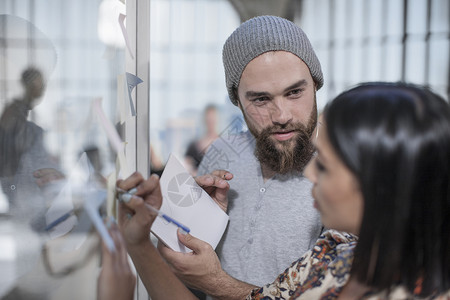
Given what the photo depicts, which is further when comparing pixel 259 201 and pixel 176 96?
pixel 176 96

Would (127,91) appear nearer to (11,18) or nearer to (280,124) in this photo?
(11,18)

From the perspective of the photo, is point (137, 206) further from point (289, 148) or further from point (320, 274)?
point (289, 148)

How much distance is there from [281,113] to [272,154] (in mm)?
121

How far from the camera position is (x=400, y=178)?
1.76 feet

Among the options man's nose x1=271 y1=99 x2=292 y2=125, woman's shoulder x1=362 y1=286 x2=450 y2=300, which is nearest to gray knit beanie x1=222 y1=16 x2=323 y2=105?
man's nose x1=271 y1=99 x2=292 y2=125

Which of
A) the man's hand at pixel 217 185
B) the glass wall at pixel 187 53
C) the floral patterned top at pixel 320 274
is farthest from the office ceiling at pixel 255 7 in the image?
the floral patterned top at pixel 320 274

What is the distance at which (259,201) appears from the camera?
1.11m

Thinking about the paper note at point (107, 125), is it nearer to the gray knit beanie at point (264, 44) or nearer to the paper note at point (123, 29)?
the paper note at point (123, 29)

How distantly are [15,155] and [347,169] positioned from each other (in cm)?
45

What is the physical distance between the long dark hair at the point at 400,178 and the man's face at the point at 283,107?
18.2 inches

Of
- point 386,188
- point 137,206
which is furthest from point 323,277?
point 137,206

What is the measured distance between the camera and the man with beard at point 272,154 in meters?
1.04

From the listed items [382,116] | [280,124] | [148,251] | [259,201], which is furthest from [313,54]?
[148,251]

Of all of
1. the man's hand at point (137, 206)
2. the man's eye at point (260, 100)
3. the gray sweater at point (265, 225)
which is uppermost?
the man's eye at point (260, 100)
